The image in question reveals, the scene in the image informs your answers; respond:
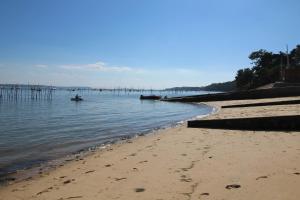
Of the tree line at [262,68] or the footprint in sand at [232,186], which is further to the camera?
the tree line at [262,68]

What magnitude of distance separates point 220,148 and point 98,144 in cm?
776

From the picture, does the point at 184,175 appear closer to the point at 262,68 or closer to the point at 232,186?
the point at 232,186

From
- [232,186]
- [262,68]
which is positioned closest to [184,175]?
[232,186]

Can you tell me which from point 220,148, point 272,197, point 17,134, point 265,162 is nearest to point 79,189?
point 272,197

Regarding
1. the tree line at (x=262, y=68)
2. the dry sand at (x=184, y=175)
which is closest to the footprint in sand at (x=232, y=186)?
the dry sand at (x=184, y=175)

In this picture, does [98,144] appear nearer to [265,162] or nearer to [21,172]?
[21,172]

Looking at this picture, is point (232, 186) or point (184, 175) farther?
point (184, 175)

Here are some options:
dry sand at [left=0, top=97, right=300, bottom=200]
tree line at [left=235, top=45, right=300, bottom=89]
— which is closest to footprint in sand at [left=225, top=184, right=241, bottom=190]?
dry sand at [left=0, top=97, right=300, bottom=200]

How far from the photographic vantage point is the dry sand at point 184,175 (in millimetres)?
7230

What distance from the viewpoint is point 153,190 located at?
7.62m

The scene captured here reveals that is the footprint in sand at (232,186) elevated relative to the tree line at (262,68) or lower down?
lower down

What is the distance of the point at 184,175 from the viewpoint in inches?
344

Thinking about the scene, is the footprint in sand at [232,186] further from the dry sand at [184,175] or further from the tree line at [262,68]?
the tree line at [262,68]

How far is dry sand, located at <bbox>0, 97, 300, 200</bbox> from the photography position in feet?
23.7
